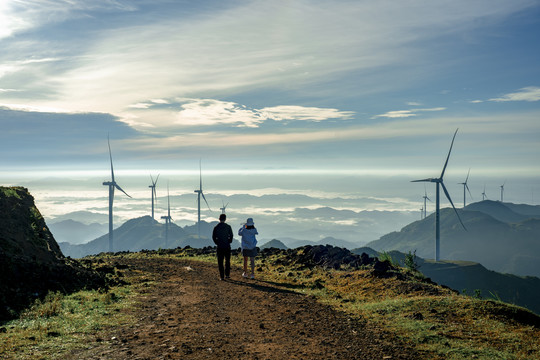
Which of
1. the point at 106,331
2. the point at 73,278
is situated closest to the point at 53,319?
the point at 106,331

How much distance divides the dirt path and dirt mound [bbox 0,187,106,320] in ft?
15.0

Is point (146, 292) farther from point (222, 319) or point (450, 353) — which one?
point (450, 353)

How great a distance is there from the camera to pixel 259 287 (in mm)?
21672

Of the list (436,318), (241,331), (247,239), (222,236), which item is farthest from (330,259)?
(241,331)

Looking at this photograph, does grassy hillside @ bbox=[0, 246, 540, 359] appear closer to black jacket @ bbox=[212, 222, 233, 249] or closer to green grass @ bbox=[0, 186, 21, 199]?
black jacket @ bbox=[212, 222, 233, 249]

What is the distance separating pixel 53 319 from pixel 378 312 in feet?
38.9

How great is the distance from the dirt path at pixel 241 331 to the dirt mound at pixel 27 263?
458 centimetres

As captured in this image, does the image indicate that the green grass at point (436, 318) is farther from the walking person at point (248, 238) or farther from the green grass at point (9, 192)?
the green grass at point (9, 192)

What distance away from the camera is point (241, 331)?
13484 millimetres

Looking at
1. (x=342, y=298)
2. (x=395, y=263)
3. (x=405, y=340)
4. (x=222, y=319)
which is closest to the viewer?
(x=405, y=340)

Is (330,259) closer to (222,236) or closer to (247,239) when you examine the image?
(247,239)

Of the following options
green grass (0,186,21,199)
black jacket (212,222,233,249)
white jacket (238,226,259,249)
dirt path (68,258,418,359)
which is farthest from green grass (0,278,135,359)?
green grass (0,186,21,199)

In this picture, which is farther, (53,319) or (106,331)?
(53,319)

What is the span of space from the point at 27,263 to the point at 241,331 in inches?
519
